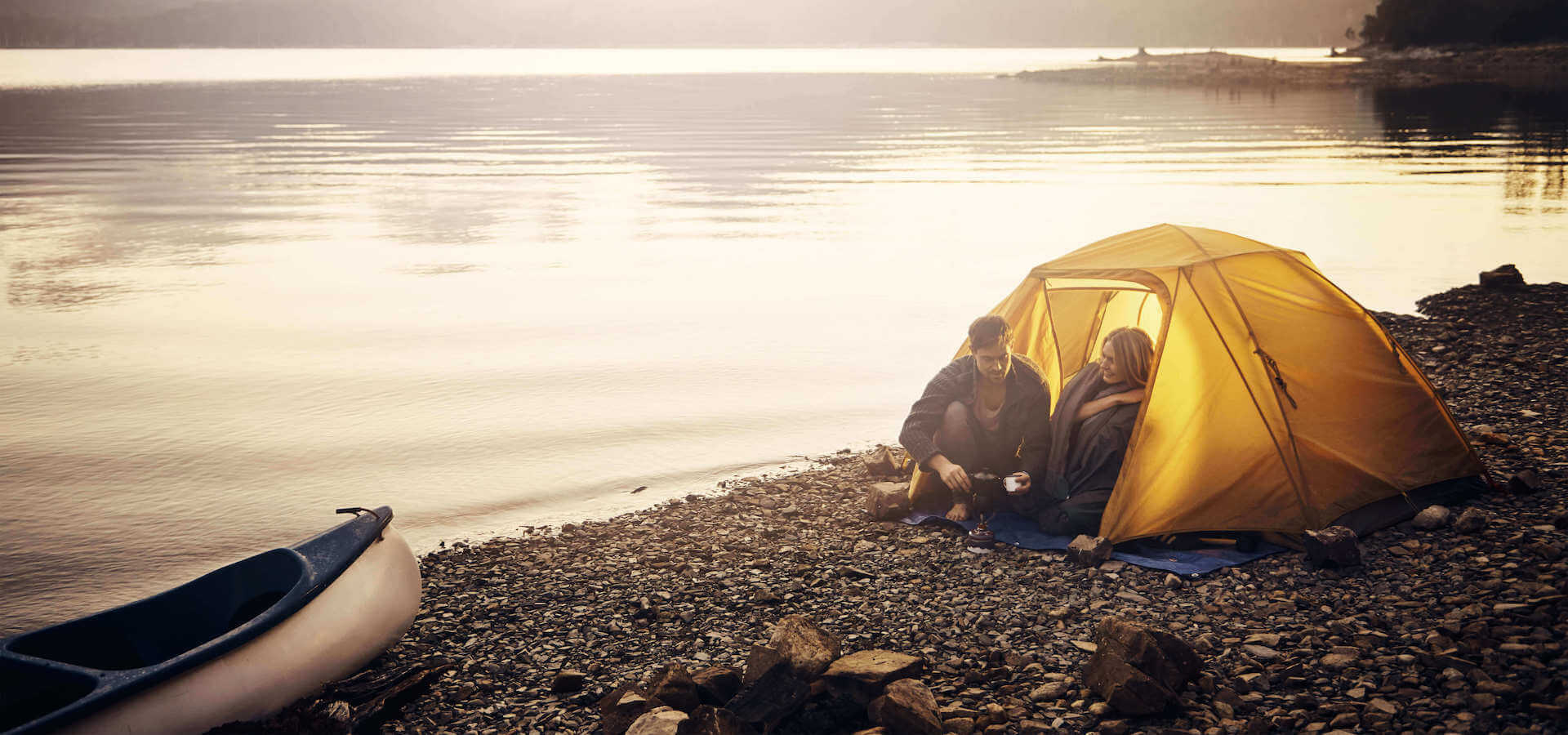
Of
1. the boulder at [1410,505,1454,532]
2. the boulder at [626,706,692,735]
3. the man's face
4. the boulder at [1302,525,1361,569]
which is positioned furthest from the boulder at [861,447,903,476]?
the boulder at [626,706,692,735]

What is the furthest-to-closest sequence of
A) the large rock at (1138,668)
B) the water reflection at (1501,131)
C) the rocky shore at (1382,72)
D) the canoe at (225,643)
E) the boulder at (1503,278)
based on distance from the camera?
the rocky shore at (1382,72) < the water reflection at (1501,131) < the boulder at (1503,278) < the large rock at (1138,668) < the canoe at (225,643)

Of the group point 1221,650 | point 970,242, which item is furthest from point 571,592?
point 970,242

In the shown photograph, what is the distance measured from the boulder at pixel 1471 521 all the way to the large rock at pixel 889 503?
→ 152 inches

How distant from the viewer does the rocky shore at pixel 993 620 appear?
5527 millimetres

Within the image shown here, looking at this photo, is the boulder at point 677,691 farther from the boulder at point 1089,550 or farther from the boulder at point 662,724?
the boulder at point 1089,550

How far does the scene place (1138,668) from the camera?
5.68 metres

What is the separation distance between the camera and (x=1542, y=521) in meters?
7.39

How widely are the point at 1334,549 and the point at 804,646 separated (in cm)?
369

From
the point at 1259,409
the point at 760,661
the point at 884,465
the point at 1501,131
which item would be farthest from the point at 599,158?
the point at 760,661

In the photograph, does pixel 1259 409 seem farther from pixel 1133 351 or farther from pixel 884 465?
pixel 884 465

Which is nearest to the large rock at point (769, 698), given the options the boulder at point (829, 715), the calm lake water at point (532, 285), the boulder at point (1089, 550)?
the boulder at point (829, 715)

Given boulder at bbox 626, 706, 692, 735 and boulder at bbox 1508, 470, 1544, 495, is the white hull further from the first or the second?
boulder at bbox 1508, 470, 1544, 495

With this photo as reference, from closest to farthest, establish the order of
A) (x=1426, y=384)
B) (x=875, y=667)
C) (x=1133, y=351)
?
1. (x=875, y=667)
2. (x=1133, y=351)
3. (x=1426, y=384)

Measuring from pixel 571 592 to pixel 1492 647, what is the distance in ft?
18.3
